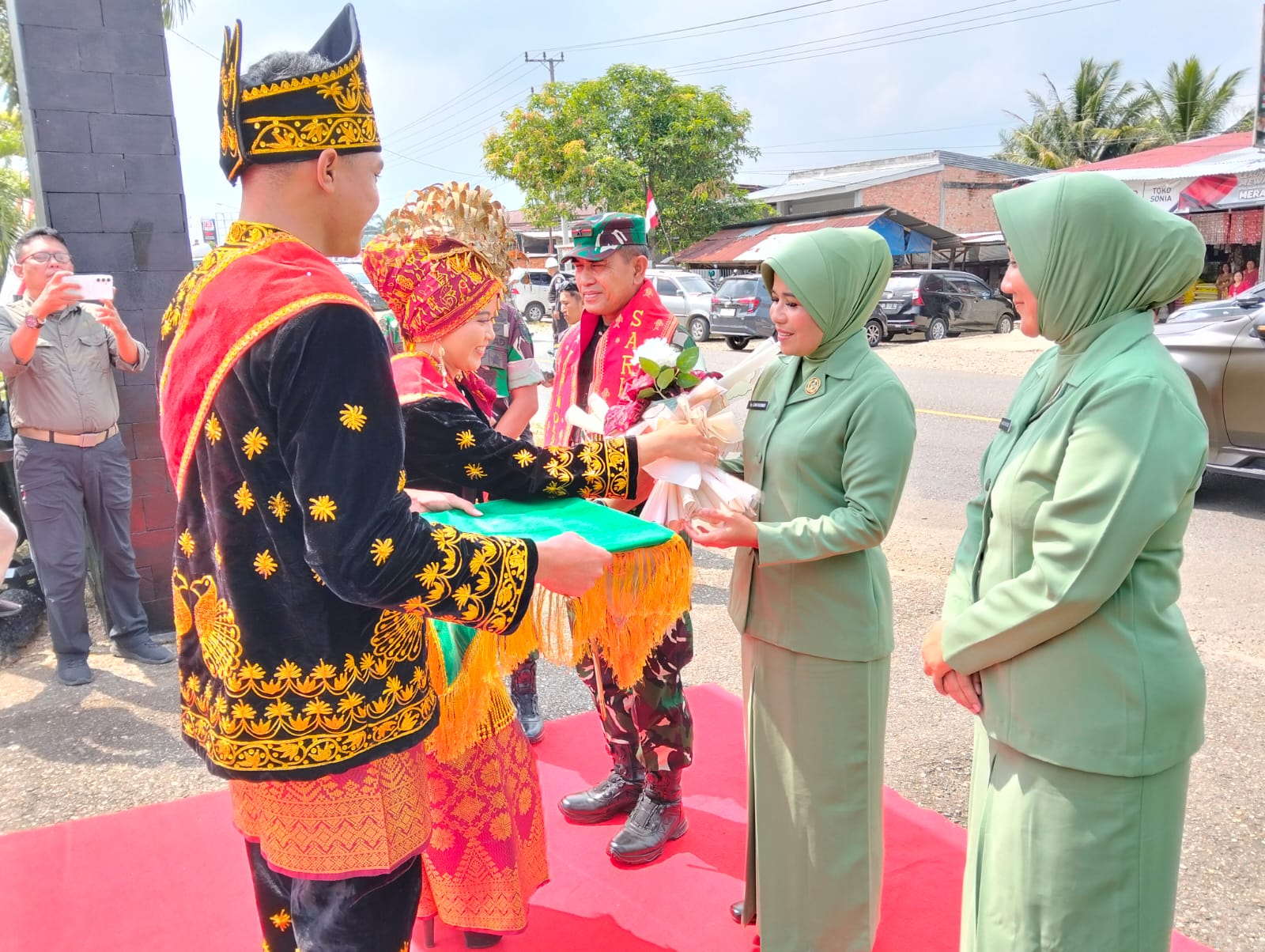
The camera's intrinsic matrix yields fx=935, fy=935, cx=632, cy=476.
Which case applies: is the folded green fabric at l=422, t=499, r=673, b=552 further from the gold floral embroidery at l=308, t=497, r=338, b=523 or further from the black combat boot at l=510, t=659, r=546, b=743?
the black combat boot at l=510, t=659, r=546, b=743

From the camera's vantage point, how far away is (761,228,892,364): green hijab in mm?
2176

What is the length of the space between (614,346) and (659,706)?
1.17m

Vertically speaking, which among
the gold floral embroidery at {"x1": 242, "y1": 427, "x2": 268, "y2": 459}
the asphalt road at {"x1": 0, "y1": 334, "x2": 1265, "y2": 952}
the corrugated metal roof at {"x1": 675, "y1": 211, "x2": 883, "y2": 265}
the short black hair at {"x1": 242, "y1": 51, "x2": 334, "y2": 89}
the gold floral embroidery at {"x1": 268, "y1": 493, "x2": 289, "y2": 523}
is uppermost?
the corrugated metal roof at {"x1": 675, "y1": 211, "x2": 883, "y2": 265}

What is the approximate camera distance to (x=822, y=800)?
2.27 m

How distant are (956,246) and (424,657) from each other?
29.7m

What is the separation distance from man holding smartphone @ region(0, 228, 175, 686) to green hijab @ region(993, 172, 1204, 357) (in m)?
4.14

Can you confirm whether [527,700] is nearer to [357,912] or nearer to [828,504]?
[828,504]

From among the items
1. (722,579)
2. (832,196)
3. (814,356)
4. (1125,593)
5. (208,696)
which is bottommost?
(722,579)

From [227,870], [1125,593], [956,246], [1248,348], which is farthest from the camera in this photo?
[956,246]

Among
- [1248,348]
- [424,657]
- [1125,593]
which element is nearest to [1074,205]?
[1125,593]

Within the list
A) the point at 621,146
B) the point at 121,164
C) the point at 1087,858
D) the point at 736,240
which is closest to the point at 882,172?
the point at 736,240

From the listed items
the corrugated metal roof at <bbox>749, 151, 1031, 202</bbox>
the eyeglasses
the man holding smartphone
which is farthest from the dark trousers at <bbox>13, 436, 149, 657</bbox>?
the corrugated metal roof at <bbox>749, 151, 1031, 202</bbox>

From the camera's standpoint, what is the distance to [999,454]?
→ 182 centimetres

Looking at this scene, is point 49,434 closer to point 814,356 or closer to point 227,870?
point 227,870
